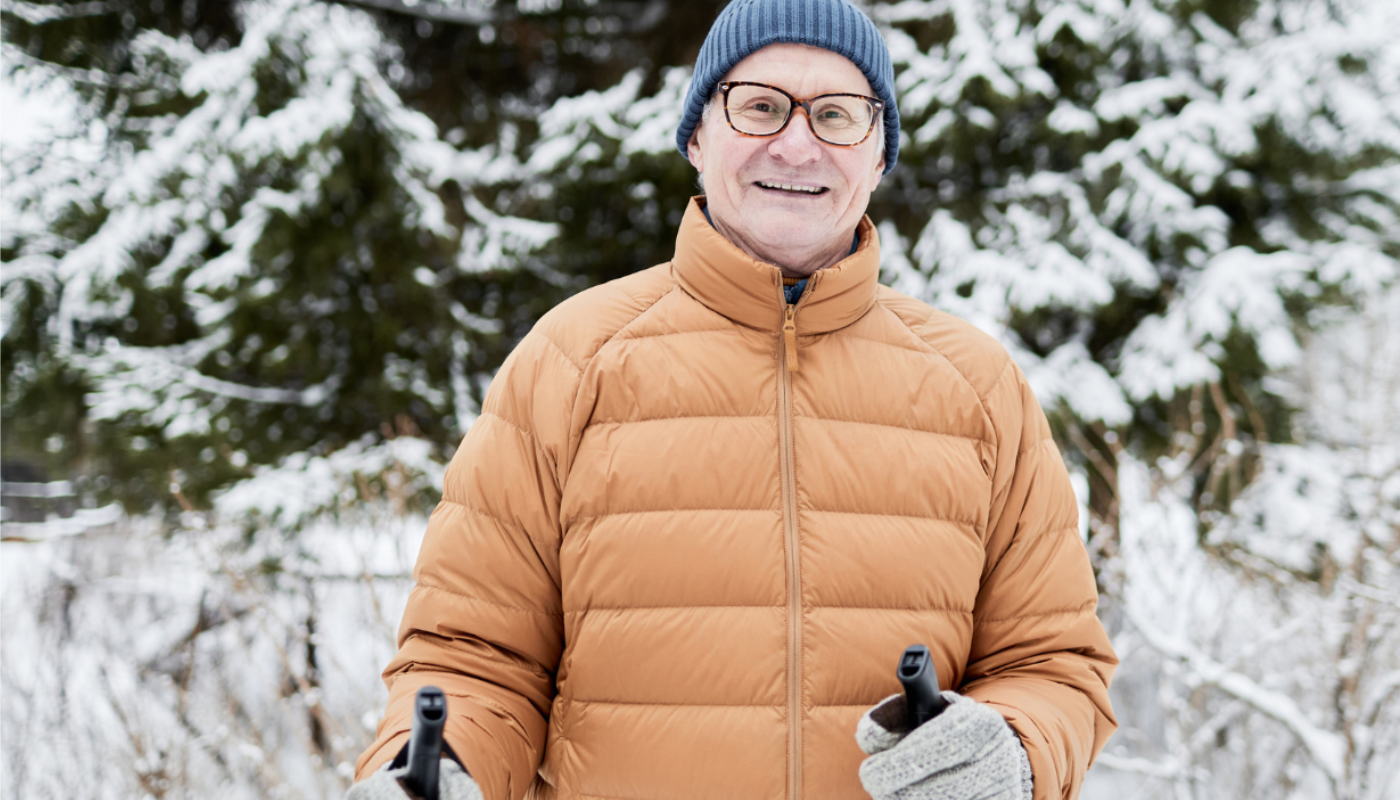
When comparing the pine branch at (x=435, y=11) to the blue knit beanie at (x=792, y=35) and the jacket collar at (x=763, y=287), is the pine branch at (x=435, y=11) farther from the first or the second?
the jacket collar at (x=763, y=287)

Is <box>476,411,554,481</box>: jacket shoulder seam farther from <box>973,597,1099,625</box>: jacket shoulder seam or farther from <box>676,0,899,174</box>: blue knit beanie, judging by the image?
<box>973,597,1099,625</box>: jacket shoulder seam

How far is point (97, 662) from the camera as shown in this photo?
307cm

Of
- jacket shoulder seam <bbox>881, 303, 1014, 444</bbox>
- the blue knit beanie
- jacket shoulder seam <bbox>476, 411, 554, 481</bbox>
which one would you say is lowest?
jacket shoulder seam <bbox>476, 411, 554, 481</bbox>

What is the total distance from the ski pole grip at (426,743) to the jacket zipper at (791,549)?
0.52m

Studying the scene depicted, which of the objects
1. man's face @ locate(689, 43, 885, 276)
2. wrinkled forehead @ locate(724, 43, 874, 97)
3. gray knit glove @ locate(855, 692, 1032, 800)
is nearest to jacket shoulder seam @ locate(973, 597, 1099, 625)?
gray knit glove @ locate(855, 692, 1032, 800)

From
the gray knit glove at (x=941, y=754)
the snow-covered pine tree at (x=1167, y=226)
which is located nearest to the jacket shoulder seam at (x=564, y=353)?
the gray knit glove at (x=941, y=754)

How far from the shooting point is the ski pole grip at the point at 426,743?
34.3 inches

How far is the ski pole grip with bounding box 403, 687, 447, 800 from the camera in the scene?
2.86ft

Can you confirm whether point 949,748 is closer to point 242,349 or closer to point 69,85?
point 242,349

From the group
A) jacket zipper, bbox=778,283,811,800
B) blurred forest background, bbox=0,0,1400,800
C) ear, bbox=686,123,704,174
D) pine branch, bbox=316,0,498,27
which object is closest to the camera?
jacket zipper, bbox=778,283,811,800

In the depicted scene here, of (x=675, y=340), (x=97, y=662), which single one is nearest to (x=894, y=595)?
(x=675, y=340)

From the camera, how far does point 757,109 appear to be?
1.30m

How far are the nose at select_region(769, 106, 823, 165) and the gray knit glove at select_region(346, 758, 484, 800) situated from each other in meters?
1.04

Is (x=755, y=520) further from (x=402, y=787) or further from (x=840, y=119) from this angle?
(x=840, y=119)
